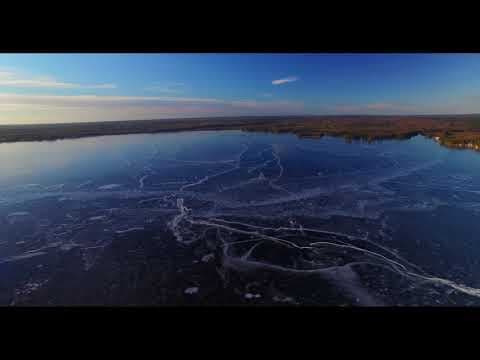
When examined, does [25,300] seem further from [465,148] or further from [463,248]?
[465,148]

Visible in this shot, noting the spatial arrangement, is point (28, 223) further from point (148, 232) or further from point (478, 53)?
point (478, 53)

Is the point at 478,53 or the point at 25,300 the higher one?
the point at 478,53

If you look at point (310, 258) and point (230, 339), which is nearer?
point (230, 339)
